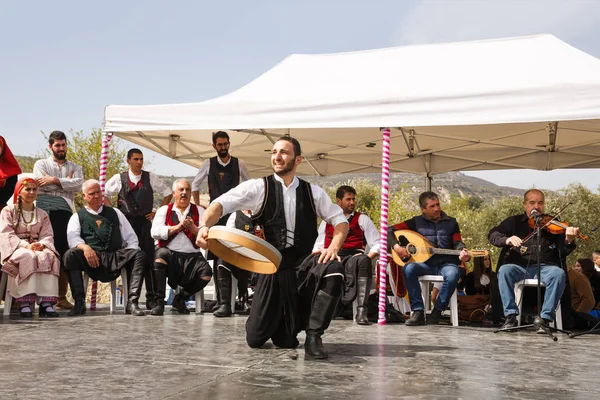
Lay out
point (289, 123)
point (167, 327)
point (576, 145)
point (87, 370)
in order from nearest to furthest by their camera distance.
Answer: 1. point (87, 370)
2. point (167, 327)
3. point (289, 123)
4. point (576, 145)

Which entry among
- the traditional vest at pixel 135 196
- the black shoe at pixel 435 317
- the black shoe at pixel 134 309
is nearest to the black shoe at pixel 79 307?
the black shoe at pixel 134 309

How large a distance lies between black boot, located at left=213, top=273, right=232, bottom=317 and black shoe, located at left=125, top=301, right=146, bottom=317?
2.57ft

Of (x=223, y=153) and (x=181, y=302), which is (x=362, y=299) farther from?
(x=223, y=153)

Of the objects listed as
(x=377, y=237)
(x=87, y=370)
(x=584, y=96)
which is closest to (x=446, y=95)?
(x=584, y=96)

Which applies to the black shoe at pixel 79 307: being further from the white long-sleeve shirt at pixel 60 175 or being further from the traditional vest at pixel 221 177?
the traditional vest at pixel 221 177

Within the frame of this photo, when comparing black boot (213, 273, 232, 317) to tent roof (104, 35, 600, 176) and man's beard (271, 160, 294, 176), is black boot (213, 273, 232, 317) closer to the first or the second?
tent roof (104, 35, 600, 176)

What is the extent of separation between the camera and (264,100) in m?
7.47

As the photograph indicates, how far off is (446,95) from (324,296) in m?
3.04

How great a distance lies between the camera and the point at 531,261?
23.0ft

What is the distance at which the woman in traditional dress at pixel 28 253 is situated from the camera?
705 cm

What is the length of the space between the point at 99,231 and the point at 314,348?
4.04 metres

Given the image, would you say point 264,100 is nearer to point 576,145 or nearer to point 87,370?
point 87,370

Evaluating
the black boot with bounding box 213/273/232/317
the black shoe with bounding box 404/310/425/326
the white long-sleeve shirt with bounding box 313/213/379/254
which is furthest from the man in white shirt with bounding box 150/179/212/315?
the black shoe with bounding box 404/310/425/326


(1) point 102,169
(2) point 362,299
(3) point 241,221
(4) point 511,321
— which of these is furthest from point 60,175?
(4) point 511,321
